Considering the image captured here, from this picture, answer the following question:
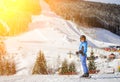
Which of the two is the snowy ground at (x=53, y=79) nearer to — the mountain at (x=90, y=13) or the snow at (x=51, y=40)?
the snow at (x=51, y=40)

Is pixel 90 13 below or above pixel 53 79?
below

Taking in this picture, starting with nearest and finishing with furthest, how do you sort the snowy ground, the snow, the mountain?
the snowy ground → the snow → the mountain

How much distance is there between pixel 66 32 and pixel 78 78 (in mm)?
97567

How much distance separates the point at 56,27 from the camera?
114m

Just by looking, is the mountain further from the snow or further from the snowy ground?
the snowy ground

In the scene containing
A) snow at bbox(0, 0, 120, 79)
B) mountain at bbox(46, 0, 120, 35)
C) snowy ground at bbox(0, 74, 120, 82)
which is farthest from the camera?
mountain at bbox(46, 0, 120, 35)

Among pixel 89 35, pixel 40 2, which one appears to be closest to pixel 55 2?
pixel 40 2

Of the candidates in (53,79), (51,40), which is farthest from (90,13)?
(53,79)

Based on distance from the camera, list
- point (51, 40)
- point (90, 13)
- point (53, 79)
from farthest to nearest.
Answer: point (90, 13), point (51, 40), point (53, 79)

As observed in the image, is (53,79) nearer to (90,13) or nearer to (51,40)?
(51,40)

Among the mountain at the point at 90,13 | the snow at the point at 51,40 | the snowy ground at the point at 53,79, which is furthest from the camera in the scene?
the mountain at the point at 90,13

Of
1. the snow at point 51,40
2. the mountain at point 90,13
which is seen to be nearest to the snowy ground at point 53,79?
the snow at point 51,40

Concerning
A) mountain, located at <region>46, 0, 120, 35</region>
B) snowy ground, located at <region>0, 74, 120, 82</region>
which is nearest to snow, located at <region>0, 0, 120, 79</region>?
mountain, located at <region>46, 0, 120, 35</region>

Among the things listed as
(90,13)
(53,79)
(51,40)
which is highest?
(53,79)
